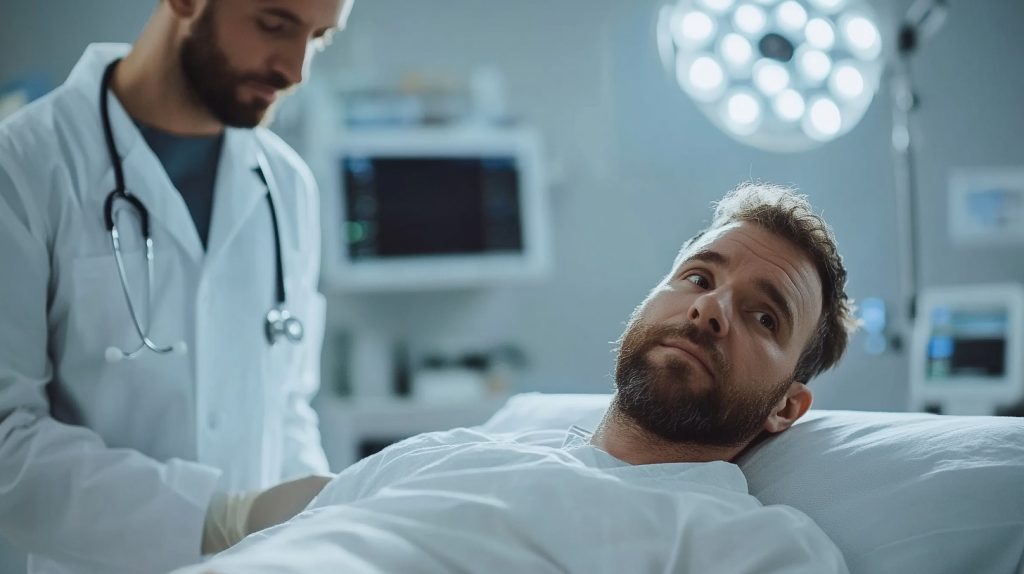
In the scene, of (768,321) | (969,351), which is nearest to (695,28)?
(969,351)

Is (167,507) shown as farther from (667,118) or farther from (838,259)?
(667,118)

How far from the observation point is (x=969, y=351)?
7.27ft

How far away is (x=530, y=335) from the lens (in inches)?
122

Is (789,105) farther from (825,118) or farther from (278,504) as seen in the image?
(278,504)

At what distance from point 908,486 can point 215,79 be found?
3.70 ft

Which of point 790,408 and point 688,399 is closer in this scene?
point 688,399

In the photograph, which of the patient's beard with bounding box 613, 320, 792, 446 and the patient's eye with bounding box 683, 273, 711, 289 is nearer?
the patient's beard with bounding box 613, 320, 792, 446

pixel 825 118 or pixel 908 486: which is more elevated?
pixel 825 118

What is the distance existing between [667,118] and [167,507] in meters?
2.24

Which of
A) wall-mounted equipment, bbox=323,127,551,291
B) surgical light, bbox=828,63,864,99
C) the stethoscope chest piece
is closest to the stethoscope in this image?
the stethoscope chest piece

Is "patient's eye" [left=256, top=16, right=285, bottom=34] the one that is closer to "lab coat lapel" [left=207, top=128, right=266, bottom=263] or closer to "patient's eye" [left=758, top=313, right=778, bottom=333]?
"lab coat lapel" [left=207, top=128, right=266, bottom=263]

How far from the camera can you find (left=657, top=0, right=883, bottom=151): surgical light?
7.57ft

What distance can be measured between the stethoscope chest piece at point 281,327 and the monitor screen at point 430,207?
4.20ft

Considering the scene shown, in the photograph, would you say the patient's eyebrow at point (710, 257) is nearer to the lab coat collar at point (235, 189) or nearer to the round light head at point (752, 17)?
the lab coat collar at point (235, 189)
